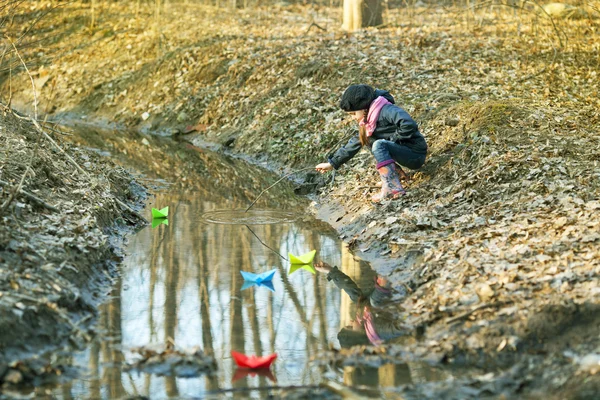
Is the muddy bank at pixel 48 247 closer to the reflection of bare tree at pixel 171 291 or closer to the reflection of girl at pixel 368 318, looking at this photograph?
the reflection of bare tree at pixel 171 291

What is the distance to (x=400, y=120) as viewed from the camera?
9.01 m

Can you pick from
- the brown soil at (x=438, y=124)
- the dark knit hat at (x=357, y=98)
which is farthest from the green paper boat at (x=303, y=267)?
the dark knit hat at (x=357, y=98)

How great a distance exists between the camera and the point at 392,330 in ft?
19.9

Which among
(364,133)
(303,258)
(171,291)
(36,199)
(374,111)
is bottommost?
(171,291)

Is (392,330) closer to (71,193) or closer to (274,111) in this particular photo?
(71,193)

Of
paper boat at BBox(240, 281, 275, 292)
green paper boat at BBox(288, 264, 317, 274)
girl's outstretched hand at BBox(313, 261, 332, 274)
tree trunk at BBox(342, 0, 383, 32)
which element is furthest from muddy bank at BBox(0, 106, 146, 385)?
tree trunk at BBox(342, 0, 383, 32)

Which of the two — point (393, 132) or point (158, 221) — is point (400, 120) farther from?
point (158, 221)

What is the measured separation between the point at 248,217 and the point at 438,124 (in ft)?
9.71

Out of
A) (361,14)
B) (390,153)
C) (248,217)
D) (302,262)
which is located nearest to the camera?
(302,262)

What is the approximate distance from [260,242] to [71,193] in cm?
227

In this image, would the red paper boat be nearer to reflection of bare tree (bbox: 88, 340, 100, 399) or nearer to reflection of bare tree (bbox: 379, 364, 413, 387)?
reflection of bare tree (bbox: 379, 364, 413, 387)

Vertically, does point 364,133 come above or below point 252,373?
above

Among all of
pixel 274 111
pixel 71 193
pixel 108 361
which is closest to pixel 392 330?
pixel 108 361

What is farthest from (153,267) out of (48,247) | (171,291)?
(48,247)
